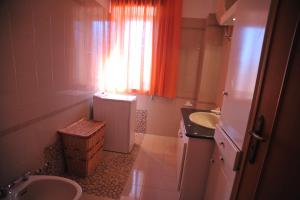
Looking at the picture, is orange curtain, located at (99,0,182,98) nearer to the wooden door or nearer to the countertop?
the countertop

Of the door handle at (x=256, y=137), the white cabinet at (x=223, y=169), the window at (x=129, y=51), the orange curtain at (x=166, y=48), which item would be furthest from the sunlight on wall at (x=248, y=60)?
Result: the window at (x=129, y=51)

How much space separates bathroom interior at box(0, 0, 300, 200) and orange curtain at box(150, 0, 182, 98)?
0.7 inches

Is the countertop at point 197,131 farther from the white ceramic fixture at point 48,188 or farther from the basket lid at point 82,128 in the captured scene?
the basket lid at point 82,128

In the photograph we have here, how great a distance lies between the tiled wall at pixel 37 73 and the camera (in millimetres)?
1207

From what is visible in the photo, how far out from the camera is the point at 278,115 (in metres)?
0.66

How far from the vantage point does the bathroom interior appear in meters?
0.75

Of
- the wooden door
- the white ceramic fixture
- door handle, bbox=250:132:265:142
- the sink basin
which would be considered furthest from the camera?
the sink basin

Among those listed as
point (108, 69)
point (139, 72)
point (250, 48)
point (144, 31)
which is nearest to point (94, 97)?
point (108, 69)

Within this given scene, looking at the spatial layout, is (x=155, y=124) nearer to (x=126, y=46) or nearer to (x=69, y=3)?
(x=126, y=46)

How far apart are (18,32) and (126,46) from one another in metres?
1.83

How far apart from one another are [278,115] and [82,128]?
77.6 inches

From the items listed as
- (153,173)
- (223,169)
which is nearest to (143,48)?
(153,173)

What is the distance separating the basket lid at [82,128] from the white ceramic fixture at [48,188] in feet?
2.02

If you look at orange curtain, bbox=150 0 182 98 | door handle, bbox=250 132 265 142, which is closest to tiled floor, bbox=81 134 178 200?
orange curtain, bbox=150 0 182 98
